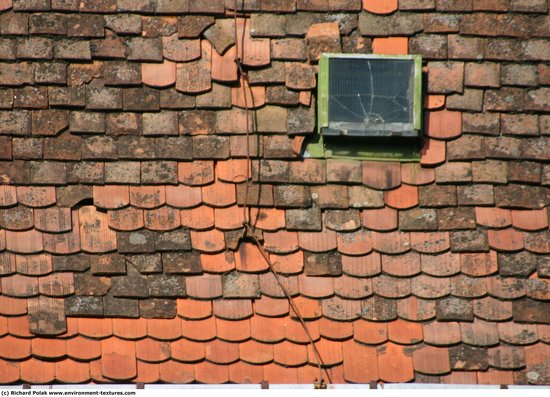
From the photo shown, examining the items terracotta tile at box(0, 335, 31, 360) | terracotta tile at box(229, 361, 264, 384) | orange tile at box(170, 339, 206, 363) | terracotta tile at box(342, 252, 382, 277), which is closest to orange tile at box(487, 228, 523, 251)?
terracotta tile at box(342, 252, 382, 277)

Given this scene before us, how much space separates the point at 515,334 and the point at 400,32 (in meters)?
1.83

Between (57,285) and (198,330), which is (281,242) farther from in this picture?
(57,285)

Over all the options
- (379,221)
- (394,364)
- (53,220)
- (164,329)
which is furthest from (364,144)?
(53,220)

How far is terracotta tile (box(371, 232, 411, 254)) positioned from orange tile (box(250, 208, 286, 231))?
525 millimetres

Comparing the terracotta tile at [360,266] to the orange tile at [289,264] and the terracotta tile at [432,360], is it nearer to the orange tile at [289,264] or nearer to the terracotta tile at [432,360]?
the orange tile at [289,264]

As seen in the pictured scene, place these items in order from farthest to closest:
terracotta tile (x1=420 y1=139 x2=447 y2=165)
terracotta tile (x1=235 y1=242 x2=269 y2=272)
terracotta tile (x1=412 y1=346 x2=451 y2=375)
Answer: terracotta tile (x1=420 y1=139 x2=447 y2=165)
terracotta tile (x1=235 y1=242 x2=269 y2=272)
terracotta tile (x1=412 y1=346 x2=451 y2=375)

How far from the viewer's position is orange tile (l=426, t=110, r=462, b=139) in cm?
652

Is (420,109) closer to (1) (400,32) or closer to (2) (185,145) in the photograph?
(1) (400,32)

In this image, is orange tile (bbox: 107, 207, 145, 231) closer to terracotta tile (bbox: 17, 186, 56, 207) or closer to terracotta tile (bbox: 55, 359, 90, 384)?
terracotta tile (bbox: 17, 186, 56, 207)

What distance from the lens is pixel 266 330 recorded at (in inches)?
250

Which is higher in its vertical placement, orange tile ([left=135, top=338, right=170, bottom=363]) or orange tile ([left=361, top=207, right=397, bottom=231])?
orange tile ([left=361, top=207, right=397, bottom=231])

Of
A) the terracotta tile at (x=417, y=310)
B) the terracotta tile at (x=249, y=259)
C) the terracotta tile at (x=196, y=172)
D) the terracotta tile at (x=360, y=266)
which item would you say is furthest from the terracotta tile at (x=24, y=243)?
the terracotta tile at (x=417, y=310)

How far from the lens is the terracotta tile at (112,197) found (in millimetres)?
6449

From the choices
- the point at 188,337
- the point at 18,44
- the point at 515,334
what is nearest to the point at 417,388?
the point at 515,334
